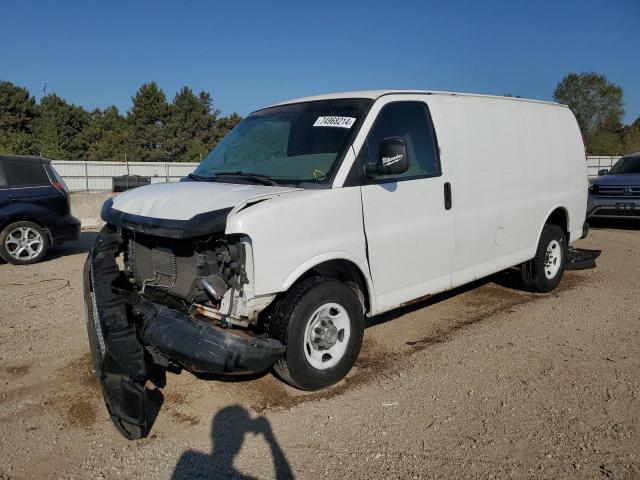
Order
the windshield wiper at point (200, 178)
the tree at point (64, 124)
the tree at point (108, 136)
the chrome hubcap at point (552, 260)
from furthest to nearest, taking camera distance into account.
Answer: the tree at point (64, 124)
the tree at point (108, 136)
the chrome hubcap at point (552, 260)
the windshield wiper at point (200, 178)

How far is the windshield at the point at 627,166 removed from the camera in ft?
42.3

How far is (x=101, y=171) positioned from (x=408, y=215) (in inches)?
1062

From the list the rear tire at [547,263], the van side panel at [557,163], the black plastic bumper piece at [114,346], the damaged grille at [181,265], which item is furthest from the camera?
the rear tire at [547,263]

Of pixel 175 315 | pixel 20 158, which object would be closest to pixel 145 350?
pixel 175 315

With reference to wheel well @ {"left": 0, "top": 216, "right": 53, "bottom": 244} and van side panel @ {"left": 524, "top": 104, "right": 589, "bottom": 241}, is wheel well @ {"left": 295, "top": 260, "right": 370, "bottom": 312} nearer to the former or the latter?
van side panel @ {"left": 524, "top": 104, "right": 589, "bottom": 241}

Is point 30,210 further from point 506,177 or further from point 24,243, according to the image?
point 506,177

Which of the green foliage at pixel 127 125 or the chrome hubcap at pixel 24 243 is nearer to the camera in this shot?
the chrome hubcap at pixel 24 243

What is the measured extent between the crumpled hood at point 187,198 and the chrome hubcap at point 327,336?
939 mm

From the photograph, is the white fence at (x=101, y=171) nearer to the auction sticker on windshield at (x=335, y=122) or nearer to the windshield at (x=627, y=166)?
the windshield at (x=627, y=166)

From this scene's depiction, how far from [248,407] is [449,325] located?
2566mm

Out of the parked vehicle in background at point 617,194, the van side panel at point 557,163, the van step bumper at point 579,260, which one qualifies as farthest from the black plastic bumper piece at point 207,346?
the parked vehicle in background at point 617,194

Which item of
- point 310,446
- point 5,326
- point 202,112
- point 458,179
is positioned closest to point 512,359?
point 458,179

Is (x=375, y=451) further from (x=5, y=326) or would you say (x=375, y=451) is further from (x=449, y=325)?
(x=5, y=326)

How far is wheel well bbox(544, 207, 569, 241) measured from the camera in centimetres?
652
